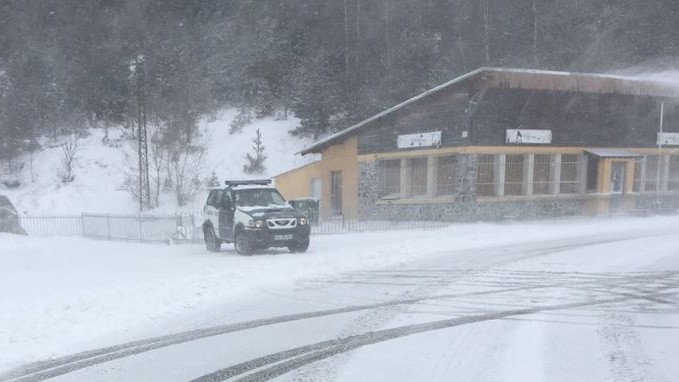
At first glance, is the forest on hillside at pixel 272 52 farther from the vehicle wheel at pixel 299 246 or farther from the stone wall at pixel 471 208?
the vehicle wheel at pixel 299 246

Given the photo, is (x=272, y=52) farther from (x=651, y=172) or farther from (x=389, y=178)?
(x=651, y=172)

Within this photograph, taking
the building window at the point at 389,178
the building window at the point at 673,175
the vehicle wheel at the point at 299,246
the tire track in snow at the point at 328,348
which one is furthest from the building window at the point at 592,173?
the tire track in snow at the point at 328,348

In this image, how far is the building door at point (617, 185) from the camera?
25725 millimetres

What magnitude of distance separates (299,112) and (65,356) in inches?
1606

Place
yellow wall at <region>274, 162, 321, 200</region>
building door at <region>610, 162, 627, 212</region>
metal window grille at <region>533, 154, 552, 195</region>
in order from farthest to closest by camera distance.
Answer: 1. yellow wall at <region>274, 162, 321, 200</region>
2. building door at <region>610, 162, 627, 212</region>
3. metal window grille at <region>533, 154, 552, 195</region>

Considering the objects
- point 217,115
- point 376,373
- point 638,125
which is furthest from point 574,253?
point 217,115

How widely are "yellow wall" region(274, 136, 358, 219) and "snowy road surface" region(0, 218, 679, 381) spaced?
14.7 meters

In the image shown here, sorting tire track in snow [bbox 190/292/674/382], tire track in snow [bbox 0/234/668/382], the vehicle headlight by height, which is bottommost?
tire track in snow [bbox 0/234/668/382]

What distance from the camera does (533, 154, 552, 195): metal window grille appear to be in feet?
80.5

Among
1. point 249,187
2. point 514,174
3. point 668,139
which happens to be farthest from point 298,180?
point 668,139

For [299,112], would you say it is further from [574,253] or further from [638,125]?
[574,253]

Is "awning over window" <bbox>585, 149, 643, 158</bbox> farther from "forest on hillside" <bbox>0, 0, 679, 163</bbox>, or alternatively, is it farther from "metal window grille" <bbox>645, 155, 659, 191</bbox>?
"forest on hillside" <bbox>0, 0, 679, 163</bbox>

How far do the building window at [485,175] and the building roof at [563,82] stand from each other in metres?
2.84

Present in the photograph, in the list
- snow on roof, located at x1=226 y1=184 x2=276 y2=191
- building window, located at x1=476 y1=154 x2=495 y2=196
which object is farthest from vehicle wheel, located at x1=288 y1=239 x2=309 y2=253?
building window, located at x1=476 y1=154 x2=495 y2=196
